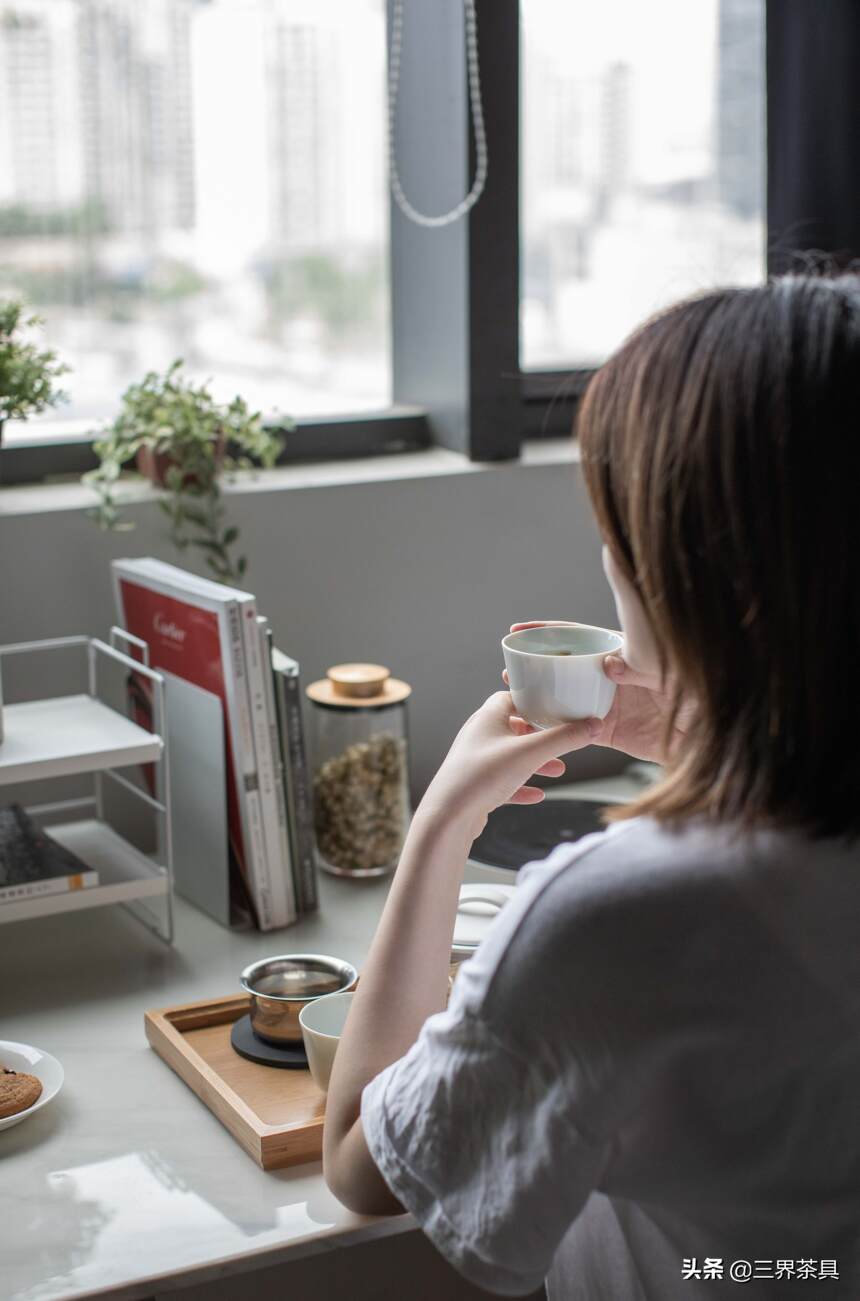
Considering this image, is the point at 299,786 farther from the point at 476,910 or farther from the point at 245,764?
the point at 476,910

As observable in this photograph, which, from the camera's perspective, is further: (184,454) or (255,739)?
(184,454)

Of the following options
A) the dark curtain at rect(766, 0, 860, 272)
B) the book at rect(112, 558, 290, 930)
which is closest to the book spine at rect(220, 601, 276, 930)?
the book at rect(112, 558, 290, 930)

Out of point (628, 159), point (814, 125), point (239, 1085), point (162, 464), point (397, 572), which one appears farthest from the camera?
point (628, 159)

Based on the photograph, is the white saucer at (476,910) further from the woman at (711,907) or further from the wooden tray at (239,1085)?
the woman at (711,907)

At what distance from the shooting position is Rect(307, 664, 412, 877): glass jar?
158cm

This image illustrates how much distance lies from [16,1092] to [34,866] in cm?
33

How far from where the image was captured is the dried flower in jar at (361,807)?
1582 millimetres

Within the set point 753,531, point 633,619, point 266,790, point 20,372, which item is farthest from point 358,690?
point 753,531

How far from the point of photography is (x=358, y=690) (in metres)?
1.60

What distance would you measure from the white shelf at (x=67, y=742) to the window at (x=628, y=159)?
83 centimetres

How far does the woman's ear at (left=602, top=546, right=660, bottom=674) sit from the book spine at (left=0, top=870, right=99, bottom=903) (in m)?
0.75

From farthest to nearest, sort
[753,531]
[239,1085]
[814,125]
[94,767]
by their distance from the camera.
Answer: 1. [814,125]
2. [94,767]
3. [239,1085]
4. [753,531]

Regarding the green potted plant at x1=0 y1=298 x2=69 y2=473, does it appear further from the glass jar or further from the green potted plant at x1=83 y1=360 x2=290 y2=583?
the glass jar

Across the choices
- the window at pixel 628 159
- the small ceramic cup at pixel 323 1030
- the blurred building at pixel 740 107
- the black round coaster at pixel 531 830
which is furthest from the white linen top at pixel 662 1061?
the blurred building at pixel 740 107
